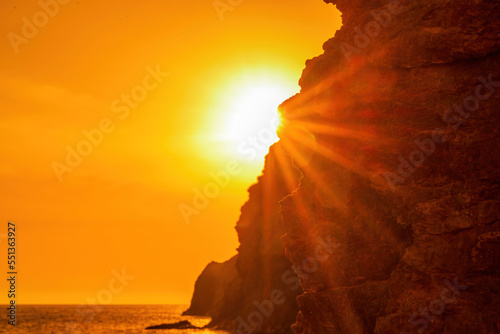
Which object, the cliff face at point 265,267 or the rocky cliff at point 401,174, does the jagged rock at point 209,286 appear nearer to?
the cliff face at point 265,267

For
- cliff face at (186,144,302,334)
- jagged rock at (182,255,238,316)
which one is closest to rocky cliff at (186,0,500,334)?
cliff face at (186,144,302,334)

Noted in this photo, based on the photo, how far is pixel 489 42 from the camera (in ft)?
51.8

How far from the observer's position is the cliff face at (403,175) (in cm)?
1491

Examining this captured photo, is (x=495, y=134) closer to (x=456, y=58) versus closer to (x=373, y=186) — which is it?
(x=456, y=58)

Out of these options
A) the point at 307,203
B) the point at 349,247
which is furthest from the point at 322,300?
the point at 307,203

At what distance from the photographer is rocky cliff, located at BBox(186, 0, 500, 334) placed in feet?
49.0

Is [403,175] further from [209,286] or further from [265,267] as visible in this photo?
[209,286]

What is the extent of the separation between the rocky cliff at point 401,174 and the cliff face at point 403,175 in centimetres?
4

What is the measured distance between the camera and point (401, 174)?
56.6 ft

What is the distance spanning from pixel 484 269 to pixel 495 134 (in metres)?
4.07

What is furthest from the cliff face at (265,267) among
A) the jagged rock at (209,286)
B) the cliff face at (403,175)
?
the cliff face at (403,175)

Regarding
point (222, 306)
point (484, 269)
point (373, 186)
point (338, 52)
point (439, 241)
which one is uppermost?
point (338, 52)

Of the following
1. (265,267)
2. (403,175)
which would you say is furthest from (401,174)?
(265,267)

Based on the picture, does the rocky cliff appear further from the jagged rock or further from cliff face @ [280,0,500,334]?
the jagged rock
